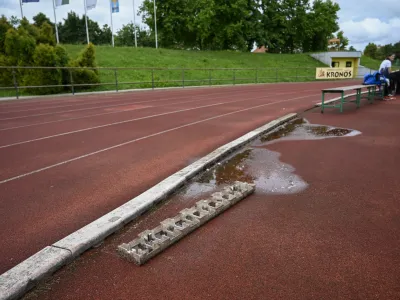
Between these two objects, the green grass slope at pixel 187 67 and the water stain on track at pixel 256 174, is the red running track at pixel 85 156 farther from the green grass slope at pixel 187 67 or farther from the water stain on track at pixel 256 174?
the green grass slope at pixel 187 67

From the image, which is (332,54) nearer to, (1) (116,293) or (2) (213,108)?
(2) (213,108)

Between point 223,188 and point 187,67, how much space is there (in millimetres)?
27592

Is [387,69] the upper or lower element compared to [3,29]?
lower

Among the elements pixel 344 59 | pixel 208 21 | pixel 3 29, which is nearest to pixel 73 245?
pixel 3 29

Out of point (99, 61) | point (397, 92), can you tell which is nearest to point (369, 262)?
point (397, 92)

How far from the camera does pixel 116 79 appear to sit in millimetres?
18625

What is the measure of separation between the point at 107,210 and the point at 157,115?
7041 millimetres

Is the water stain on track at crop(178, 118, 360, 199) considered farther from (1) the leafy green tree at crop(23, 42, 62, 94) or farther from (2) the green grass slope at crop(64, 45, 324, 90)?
(2) the green grass slope at crop(64, 45, 324, 90)

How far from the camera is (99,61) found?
91.1 ft

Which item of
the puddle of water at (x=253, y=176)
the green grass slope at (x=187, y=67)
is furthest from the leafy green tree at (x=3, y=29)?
the puddle of water at (x=253, y=176)

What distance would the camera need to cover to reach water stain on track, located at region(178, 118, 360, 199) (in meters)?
4.07

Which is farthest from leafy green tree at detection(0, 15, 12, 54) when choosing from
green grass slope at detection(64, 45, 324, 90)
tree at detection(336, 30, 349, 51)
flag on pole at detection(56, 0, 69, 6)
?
tree at detection(336, 30, 349, 51)

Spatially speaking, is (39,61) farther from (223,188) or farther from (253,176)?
(223,188)

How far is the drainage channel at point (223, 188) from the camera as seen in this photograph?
2.74 m
